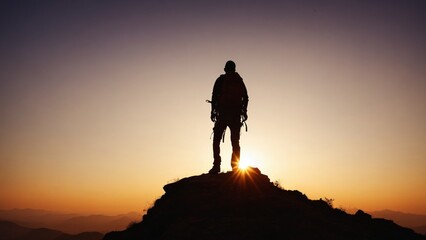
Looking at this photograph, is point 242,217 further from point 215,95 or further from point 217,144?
point 215,95

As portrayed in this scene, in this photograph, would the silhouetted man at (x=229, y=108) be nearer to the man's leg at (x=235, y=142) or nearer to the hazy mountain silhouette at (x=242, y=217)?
the man's leg at (x=235, y=142)

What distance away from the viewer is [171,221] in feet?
31.8

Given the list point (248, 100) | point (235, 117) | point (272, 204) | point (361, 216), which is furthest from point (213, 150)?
point (361, 216)

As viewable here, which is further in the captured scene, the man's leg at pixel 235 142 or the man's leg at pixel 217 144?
the man's leg at pixel 217 144

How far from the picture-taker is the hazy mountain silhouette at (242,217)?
27.0 feet

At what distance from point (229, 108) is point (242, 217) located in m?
4.26

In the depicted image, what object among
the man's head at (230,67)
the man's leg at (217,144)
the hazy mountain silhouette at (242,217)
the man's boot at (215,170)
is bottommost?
the hazy mountain silhouette at (242,217)

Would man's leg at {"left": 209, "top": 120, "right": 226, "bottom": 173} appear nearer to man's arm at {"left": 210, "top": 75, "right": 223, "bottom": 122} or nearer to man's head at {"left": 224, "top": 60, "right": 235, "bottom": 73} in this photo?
man's arm at {"left": 210, "top": 75, "right": 223, "bottom": 122}

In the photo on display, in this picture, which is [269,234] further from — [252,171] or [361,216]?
[361,216]

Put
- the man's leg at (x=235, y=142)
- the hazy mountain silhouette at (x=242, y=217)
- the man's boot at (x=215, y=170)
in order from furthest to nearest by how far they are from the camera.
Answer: the man's boot at (x=215, y=170) < the man's leg at (x=235, y=142) < the hazy mountain silhouette at (x=242, y=217)

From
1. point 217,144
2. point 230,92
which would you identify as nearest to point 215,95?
point 230,92

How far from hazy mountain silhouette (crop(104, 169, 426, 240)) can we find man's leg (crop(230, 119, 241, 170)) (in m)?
0.52

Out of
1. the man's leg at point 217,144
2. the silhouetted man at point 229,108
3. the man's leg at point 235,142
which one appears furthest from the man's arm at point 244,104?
the man's leg at point 217,144

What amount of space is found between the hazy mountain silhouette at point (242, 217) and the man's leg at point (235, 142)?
52 cm
